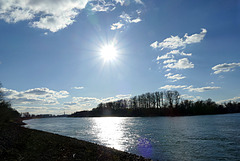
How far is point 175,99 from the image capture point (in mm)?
157875

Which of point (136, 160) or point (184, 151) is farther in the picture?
point (184, 151)

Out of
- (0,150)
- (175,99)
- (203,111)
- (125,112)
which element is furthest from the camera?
(125,112)

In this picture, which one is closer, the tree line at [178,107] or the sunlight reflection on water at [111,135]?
the sunlight reflection on water at [111,135]

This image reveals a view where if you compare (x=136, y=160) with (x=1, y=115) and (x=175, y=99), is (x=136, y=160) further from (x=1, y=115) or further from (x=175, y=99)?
(x=175, y=99)

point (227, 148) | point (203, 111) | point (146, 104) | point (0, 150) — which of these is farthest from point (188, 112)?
point (0, 150)

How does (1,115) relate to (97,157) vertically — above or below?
above

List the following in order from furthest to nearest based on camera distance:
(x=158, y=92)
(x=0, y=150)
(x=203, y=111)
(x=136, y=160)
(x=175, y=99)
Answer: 1. (x=158, y=92)
2. (x=175, y=99)
3. (x=203, y=111)
4. (x=136, y=160)
5. (x=0, y=150)

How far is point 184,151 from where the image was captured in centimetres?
2383

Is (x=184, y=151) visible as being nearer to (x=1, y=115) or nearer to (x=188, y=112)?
(x=1, y=115)

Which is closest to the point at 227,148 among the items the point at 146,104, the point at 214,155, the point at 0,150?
the point at 214,155

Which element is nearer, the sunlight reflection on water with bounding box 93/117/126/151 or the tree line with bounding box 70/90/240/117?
the sunlight reflection on water with bounding box 93/117/126/151

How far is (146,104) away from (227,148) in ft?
519

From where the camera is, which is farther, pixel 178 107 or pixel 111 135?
pixel 178 107

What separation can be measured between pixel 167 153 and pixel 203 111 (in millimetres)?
140978
